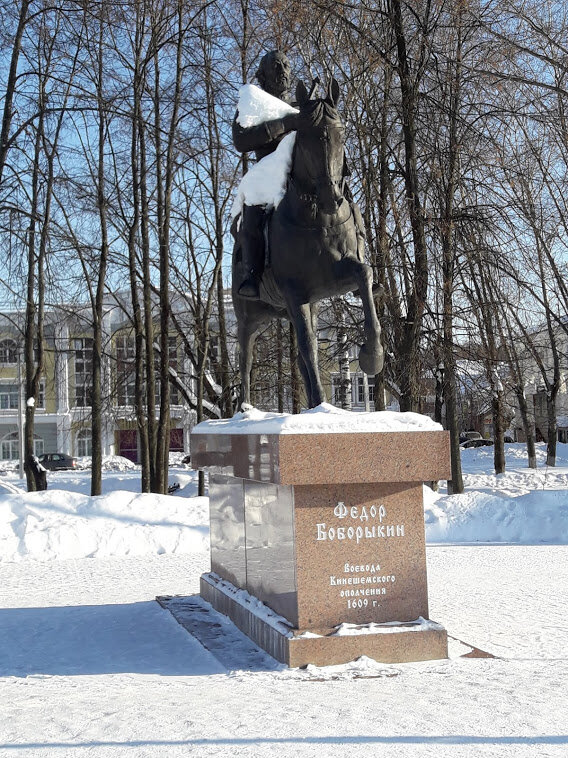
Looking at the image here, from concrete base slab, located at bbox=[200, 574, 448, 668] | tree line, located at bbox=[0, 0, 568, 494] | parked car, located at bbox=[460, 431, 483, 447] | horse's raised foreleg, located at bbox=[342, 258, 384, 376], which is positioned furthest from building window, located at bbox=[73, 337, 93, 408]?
parked car, located at bbox=[460, 431, 483, 447]

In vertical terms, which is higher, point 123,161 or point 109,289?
point 123,161

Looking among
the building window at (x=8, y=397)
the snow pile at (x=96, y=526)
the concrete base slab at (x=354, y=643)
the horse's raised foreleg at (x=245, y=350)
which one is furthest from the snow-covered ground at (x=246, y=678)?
the building window at (x=8, y=397)

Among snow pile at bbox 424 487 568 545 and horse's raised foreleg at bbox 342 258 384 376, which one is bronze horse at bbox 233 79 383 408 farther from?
snow pile at bbox 424 487 568 545

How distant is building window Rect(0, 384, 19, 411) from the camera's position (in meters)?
62.0

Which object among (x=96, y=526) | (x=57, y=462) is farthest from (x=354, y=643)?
(x=57, y=462)

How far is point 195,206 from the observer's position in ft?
81.9

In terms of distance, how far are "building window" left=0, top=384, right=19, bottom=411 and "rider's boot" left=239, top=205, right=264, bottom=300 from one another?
55723 millimetres

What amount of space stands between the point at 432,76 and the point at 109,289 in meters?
9.21

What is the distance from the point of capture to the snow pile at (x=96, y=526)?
14.4m

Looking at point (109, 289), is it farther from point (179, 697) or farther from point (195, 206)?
point (179, 697)

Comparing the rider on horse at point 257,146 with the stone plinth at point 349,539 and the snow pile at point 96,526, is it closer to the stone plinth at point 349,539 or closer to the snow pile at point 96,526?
the stone plinth at point 349,539

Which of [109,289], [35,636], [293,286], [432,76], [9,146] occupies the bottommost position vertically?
[35,636]

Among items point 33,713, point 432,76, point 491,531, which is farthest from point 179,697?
point 432,76

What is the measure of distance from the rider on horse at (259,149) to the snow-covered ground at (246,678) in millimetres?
3091
